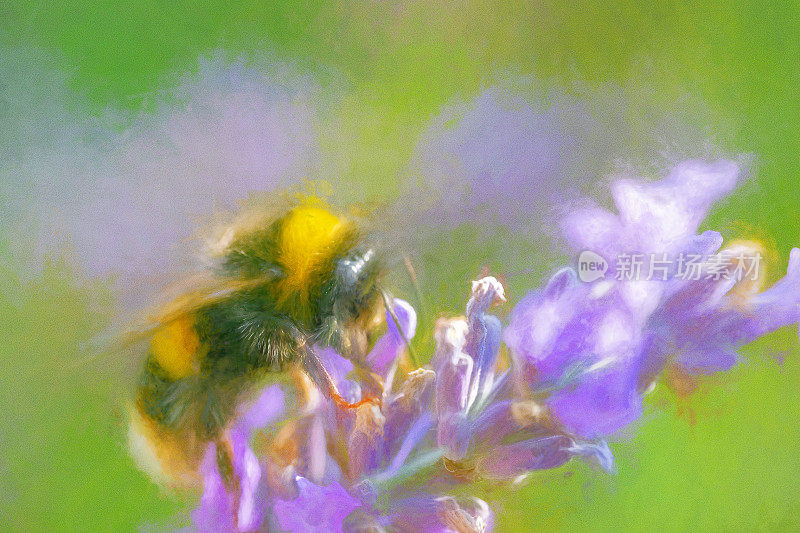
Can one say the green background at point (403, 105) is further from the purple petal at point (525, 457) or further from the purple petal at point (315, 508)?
the purple petal at point (315, 508)

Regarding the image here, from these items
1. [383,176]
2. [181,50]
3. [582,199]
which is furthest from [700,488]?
[181,50]

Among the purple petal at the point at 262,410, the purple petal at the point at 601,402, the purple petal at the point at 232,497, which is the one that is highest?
the purple petal at the point at 601,402

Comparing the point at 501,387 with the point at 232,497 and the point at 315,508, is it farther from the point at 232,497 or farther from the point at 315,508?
the point at 232,497

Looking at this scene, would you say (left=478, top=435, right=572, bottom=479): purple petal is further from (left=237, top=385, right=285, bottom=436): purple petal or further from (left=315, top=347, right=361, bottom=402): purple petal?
(left=237, top=385, right=285, bottom=436): purple petal

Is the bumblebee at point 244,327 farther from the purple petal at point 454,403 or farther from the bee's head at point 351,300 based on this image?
the purple petal at point 454,403

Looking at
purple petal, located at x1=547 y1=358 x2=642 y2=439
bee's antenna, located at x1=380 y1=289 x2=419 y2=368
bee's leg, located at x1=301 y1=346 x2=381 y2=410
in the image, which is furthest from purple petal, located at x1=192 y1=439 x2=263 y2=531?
purple petal, located at x1=547 y1=358 x2=642 y2=439

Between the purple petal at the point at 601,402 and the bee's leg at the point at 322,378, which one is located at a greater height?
the purple petal at the point at 601,402

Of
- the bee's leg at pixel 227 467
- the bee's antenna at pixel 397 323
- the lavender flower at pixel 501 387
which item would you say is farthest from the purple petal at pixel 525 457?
the bee's leg at pixel 227 467
